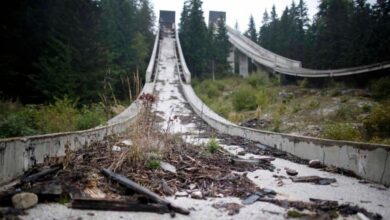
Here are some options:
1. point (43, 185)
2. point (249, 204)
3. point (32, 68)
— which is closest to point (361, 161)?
point (249, 204)

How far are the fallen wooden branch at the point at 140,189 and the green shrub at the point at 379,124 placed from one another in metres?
8.58

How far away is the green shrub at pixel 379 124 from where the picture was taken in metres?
9.66

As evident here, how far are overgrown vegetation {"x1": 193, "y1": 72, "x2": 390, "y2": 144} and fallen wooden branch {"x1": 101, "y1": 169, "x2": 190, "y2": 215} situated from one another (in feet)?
19.3

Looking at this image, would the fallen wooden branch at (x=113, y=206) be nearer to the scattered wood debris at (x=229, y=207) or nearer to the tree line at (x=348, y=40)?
the scattered wood debris at (x=229, y=207)

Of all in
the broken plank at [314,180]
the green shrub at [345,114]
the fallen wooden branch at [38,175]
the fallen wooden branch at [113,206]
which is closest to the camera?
the fallen wooden branch at [113,206]

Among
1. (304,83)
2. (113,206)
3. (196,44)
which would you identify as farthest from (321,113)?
(196,44)

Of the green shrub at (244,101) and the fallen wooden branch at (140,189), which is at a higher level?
the green shrub at (244,101)

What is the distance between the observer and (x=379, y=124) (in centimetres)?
981

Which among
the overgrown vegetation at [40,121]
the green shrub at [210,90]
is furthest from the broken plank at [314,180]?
→ the green shrub at [210,90]

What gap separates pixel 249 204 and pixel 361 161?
2.35 meters

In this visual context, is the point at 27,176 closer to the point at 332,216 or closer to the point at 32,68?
the point at 332,216

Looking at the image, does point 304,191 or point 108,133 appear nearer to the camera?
point 304,191

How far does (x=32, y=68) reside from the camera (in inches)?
677

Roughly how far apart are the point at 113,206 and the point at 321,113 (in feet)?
45.3
